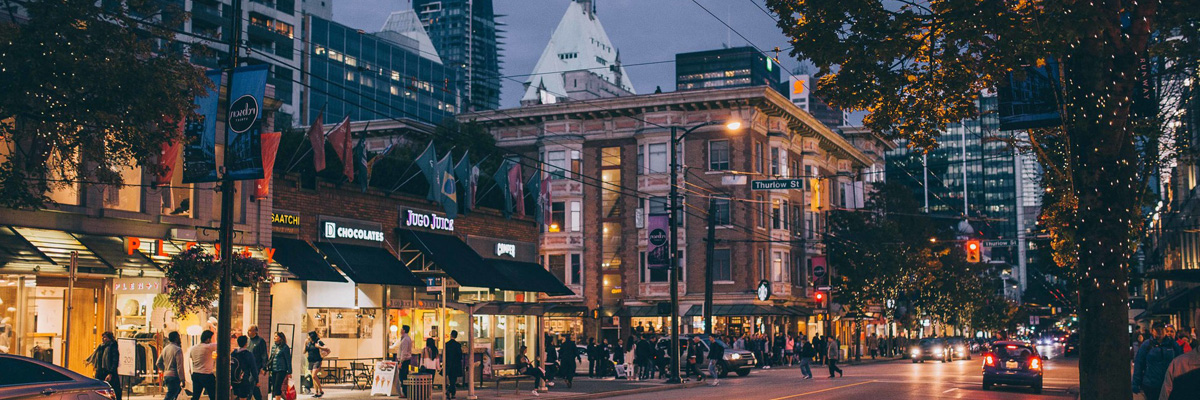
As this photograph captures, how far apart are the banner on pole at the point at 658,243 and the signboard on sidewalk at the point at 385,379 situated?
2105 cm

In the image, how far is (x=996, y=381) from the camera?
2961 centimetres

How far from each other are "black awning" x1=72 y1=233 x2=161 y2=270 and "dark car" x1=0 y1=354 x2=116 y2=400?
11014 millimetres

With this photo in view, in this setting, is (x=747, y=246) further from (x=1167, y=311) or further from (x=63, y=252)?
(x=63, y=252)

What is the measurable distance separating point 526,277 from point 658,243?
25.5 feet

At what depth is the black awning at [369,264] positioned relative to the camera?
32.2 metres

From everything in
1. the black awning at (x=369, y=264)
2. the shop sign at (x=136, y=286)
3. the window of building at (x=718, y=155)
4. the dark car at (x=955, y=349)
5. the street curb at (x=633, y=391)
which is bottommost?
the dark car at (x=955, y=349)

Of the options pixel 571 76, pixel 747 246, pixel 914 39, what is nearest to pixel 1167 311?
pixel 747 246

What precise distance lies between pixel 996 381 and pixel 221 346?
2050cm

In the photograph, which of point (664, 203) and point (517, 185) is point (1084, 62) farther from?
point (664, 203)

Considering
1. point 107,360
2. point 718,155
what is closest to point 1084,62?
point 107,360

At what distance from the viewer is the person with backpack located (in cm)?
2058

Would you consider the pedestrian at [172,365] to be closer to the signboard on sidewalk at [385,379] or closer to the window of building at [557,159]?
the signboard on sidewalk at [385,379]

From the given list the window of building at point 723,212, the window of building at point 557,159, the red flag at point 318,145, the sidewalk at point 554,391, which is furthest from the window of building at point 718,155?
the red flag at point 318,145

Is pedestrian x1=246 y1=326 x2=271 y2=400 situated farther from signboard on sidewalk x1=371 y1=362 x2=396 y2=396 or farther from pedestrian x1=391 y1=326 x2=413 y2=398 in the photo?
signboard on sidewalk x1=371 y1=362 x2=396 y2=396
